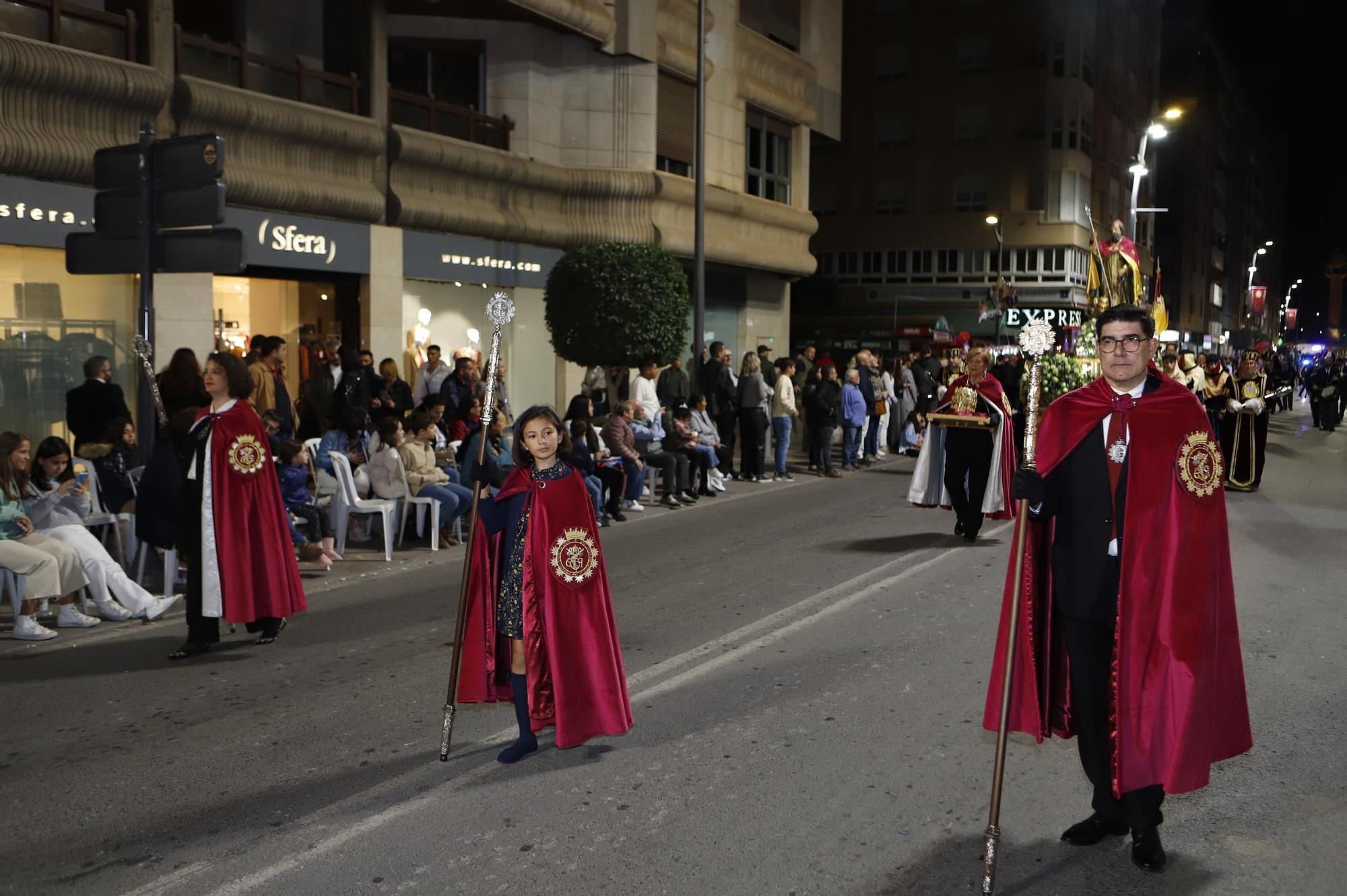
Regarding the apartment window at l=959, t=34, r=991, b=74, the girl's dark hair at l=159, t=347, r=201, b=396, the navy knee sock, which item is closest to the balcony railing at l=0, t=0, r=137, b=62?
the girl's dark hair at l=159, t=347, r=201, b=396

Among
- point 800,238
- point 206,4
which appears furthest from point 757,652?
point 800,238

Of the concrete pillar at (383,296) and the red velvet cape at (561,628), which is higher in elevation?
the concrete pillar at (383,296)

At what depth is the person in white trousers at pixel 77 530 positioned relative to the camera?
8.87 metres

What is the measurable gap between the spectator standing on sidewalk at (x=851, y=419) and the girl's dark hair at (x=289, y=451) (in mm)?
11385

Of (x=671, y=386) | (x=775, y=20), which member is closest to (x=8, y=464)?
(x=671, y=386)

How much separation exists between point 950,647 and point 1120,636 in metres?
3.48

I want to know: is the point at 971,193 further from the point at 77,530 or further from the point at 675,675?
the point at 675,675

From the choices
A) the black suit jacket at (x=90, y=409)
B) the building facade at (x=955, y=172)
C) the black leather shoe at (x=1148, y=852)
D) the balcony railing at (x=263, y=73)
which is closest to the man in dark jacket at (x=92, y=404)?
the black suit jacket at (x=90, y=409)

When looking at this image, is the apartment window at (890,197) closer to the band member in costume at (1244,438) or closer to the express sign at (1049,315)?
the express sign at (1049,315)

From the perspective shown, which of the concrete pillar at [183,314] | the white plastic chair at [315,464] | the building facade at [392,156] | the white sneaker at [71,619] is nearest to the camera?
the white sneaker at [71,619]

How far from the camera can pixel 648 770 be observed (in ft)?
18.4

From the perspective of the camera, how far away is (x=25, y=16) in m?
15.0

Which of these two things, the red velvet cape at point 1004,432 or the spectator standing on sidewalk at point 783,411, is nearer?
the red velvet cape at point 1004,432

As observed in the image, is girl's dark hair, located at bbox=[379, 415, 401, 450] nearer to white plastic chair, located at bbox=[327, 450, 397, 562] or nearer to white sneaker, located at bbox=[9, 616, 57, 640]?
white plastic chair, located at bbox=[327, 450, 397, 562]
